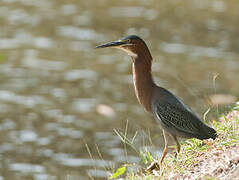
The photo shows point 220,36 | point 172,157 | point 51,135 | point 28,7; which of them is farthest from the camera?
point 28,7

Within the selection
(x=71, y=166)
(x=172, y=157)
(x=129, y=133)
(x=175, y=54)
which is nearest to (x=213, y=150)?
(x=172, y=157)

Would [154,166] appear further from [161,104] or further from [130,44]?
[130,44]

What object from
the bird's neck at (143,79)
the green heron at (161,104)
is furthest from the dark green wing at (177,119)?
the bird's neck at (143,79)

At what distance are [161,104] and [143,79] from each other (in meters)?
0.32

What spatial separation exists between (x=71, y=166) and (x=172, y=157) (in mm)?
2967

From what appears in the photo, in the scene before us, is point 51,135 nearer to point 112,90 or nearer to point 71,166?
point 71,166

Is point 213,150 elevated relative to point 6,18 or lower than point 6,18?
elevated

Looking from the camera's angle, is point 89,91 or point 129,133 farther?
point 89,91

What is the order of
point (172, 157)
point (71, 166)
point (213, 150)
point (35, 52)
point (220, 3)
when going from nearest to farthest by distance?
point (213, 150) < point (172, 157) < point (71, 166) < point (35, 52) < point (220, 3)

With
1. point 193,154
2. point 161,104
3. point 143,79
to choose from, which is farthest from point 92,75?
point 193,154

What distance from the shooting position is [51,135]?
863 cm

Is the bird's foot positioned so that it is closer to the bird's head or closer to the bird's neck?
the bird's neck

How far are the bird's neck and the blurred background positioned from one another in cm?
85

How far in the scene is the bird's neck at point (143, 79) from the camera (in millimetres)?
5000
